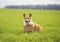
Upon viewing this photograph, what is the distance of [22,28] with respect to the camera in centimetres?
164

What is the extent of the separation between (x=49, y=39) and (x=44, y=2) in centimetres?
45

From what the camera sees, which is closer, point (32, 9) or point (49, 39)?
point (49, 39)

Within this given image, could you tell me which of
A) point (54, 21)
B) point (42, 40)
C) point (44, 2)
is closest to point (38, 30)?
point (42, 40)

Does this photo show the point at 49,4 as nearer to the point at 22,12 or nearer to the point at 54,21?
the point at 54,21

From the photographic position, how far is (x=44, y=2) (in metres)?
1.77

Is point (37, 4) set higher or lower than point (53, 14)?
higher

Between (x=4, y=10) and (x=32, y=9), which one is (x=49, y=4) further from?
(x=4, y=10)

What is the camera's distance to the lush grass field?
1559 mm

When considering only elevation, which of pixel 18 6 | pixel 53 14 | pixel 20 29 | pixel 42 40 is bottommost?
pixel 42 40

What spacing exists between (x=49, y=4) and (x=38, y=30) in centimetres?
36

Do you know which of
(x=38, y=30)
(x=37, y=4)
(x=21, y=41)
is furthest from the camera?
(x=37, y=4)

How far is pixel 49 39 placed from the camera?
1608 mm

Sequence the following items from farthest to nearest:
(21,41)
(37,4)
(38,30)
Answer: (37,4) < (38,30) < (21,41)

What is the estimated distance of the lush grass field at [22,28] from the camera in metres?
1.56
